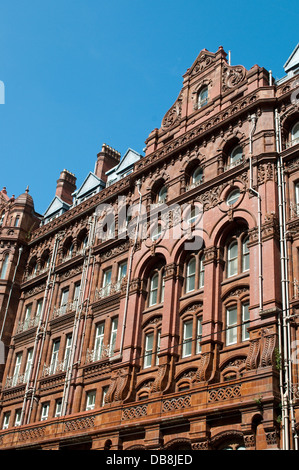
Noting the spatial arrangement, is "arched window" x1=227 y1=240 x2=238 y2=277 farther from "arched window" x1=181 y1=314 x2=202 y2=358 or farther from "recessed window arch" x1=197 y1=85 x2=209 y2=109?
"recessed window arch" x1=197 y1=85 x2=209 y2=109

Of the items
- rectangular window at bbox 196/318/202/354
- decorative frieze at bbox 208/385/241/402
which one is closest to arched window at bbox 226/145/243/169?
rectangular window at bbox 196/318/202/354

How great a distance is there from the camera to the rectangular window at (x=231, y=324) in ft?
99.3

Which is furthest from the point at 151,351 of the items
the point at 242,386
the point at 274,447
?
the point at 274,447

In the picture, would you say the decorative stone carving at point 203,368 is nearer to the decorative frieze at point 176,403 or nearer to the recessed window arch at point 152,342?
the decorative frieze at point 176,403

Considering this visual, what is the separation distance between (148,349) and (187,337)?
9.51 feet

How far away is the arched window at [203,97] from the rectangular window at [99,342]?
15425mm

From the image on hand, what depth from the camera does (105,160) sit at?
55.2m

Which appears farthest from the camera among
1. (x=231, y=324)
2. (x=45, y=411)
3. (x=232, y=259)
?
(x=45, y=411)

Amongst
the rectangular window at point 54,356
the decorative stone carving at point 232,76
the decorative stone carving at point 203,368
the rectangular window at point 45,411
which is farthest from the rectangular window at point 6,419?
the decorative stone carving at point 232,76

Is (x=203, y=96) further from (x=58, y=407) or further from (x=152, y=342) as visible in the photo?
(x=58, y=407)

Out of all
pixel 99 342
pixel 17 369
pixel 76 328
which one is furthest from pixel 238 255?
pixel 17 369

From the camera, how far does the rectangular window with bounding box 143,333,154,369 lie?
3409 centimetres
